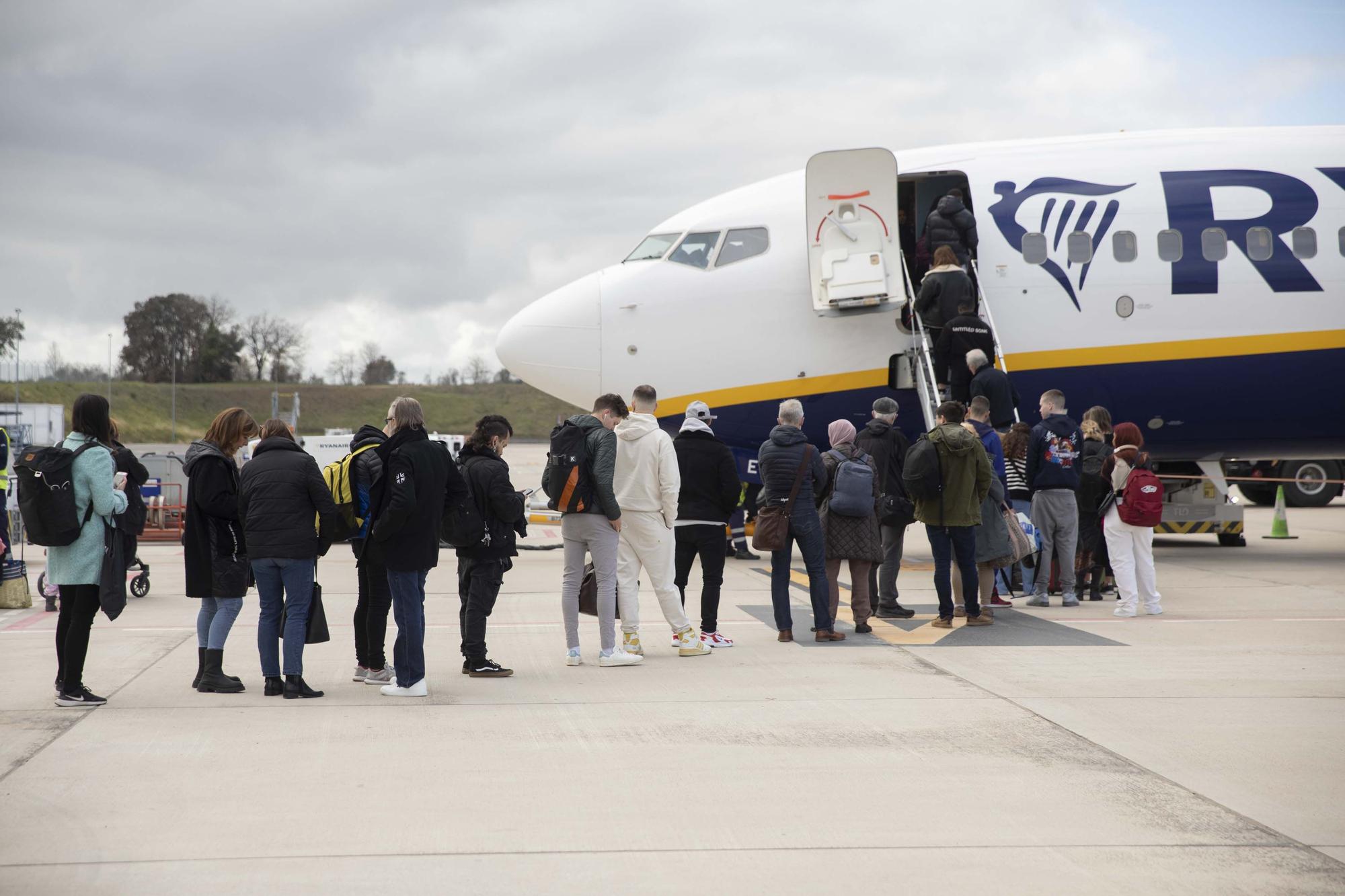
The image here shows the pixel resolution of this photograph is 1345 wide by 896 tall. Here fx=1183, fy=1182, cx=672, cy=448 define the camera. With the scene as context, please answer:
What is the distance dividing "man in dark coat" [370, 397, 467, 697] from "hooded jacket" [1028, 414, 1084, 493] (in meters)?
5.90

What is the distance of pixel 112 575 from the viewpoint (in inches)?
269

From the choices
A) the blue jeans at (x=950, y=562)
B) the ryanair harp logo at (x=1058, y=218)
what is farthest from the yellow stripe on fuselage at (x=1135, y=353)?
the blue jeans at (x=950, y=562)

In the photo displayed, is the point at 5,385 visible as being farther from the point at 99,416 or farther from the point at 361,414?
the point at 99,416

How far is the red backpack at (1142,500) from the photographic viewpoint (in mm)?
10195

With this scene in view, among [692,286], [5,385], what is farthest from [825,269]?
[5,385]

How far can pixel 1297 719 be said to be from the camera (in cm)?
642

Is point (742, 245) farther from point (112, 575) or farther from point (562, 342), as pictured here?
point (112, 575)

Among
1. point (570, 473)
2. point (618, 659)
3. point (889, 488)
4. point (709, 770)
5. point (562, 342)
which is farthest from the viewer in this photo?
point (562, 342)

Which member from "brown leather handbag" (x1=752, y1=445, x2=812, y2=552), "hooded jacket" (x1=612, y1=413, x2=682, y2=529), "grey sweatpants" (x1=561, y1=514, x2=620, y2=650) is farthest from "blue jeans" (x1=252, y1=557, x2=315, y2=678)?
"brown leather handbag" (x1=752, y1=445, x2=812, y2=552)

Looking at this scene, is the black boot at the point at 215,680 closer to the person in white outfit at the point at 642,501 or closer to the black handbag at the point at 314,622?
the black handbag at the point at 314,622

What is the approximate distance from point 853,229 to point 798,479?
579cm

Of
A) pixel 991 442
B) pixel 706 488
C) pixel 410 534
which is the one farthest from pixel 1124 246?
pixel 410 534

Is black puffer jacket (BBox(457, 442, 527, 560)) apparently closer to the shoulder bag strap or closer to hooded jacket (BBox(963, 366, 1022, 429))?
the shoulder bag strap

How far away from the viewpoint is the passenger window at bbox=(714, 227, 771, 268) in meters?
14.2
